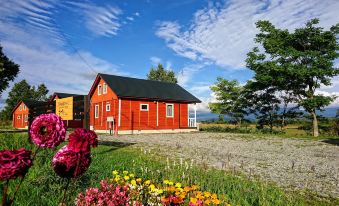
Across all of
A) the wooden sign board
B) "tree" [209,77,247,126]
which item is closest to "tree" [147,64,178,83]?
"tree" [209,77,247,126]

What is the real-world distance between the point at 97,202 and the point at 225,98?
42982mm

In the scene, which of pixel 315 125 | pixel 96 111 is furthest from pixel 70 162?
pixel 96 111

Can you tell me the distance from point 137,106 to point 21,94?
5767cm

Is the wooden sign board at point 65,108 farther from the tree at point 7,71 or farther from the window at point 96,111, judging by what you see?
the tree at point 7,71

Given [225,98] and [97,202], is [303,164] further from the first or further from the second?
[225,98]

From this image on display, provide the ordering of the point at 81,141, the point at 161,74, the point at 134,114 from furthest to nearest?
the point at 161,74
the point at 134,114
the point at 81,141

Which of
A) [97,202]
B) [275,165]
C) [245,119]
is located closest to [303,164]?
[275,165]

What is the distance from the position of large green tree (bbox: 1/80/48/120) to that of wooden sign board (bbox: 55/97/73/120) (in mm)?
61529

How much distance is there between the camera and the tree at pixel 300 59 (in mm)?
25969

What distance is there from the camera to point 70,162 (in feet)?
6.22

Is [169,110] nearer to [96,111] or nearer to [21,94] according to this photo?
[96,111]

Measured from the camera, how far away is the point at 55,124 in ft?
6.46

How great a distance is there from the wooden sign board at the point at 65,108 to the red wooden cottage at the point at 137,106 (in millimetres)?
13110

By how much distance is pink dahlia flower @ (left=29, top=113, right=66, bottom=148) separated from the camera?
194 centimetres
